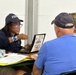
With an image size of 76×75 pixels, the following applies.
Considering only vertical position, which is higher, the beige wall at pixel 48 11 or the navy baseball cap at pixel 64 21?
the navy baseball cap at pixel 64 21

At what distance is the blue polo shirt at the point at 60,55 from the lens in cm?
175

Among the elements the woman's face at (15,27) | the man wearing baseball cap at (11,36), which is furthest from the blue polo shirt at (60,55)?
the woman's face at (15,27)

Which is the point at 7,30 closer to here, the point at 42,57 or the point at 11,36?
the point at 11,36

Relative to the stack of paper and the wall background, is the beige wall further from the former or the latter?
the stack of paper

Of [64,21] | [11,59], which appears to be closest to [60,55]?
[64,21]

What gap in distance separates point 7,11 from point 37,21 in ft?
2.31

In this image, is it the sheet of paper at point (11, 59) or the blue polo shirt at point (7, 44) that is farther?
the blue polo shirt at point (7, 44)

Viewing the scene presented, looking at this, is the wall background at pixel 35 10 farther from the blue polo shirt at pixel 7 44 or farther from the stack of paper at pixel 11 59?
the stack of paper at pixel 11 59

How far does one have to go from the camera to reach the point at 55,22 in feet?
6.37

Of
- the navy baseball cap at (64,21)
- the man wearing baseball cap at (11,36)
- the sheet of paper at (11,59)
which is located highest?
the navy baseball cap at (64,21)

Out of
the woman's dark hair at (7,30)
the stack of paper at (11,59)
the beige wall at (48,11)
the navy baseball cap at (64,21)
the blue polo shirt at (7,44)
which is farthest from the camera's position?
the beige wall at (48,11)

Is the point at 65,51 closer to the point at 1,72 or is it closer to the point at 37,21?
the point at 1,72

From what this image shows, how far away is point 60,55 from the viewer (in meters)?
1.76

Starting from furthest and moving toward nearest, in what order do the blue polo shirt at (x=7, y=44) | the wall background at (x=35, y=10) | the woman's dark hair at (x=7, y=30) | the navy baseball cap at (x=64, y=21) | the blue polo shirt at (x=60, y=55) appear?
the wall background at (x=35, y=10), the woman's dark hair at (x=7, y=30), the blue polo shirt at (x=7, y=44), the navy baseball cap at (x=64, y=21), the blue polo shirt at (x=60, y=55)
